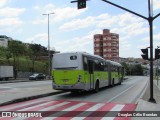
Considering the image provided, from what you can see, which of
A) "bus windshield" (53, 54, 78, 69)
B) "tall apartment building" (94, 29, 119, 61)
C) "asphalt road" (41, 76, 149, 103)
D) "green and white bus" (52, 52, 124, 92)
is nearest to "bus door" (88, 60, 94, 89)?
"green and white bus" (52, 52, 124, 92)

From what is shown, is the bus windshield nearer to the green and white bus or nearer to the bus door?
the green and white bus

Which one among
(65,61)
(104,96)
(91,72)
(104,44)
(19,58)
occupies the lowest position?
(104,96)

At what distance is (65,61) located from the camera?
2256cm

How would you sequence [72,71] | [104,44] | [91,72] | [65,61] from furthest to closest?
[104,44]
[91,72]
[65,61]
[72,71]

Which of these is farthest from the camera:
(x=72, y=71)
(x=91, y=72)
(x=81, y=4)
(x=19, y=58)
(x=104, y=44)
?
(x=19, y=58)

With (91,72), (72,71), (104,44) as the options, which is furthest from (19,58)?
(72,71)

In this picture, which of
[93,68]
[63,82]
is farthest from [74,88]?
[93,68]

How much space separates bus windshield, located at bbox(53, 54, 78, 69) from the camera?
22.3 m

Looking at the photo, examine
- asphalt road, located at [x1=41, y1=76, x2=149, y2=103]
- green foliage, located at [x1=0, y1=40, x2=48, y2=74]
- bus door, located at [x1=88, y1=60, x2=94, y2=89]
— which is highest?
green foliage, located at [x1=0, y1=40, x2=48, y2=74]

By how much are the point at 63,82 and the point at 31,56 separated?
258ft

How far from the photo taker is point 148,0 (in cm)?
1952

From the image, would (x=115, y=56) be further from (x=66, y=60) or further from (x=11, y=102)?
(x=11, y=102)

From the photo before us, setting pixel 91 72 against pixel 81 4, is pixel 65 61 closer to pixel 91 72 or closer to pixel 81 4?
pixel 91 72

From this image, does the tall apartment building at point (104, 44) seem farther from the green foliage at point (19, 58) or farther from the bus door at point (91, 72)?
the bus door at point (91, 72)
